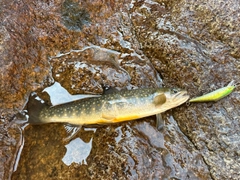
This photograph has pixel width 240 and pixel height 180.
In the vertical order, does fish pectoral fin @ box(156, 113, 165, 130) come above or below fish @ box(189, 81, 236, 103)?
below

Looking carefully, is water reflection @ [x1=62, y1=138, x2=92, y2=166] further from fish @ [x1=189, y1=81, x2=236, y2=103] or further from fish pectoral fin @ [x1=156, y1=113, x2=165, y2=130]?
fish @ [x1=189, y1=81, x2=236, y2=103]

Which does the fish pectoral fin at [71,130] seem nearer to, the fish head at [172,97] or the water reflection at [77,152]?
the water reflection at [77,152]

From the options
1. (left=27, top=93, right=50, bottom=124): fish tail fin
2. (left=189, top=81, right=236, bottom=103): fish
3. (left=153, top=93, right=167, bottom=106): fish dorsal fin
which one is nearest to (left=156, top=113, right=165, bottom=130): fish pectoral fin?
(left=153, top=93, right=167, bottom=106): fish dorsal fin

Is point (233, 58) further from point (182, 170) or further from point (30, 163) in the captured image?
point (30, 163)

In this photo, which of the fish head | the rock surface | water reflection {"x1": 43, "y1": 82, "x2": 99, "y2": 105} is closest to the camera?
the rock surface

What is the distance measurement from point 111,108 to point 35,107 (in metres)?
1.12

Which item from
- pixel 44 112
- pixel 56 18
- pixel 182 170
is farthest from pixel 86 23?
pixel 182 170

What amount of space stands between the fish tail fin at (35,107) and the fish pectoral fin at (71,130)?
382mm

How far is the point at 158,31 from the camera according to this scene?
4.79m

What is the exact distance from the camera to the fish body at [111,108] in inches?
155

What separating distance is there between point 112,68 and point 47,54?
1.05 meters

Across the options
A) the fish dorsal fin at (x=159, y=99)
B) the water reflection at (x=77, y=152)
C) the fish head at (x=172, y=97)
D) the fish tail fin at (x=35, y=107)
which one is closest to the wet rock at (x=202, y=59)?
the fish head at (x=172, y=97)

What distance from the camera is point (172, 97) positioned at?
13.3 feet

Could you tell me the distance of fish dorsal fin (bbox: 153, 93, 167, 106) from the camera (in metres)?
4.00
